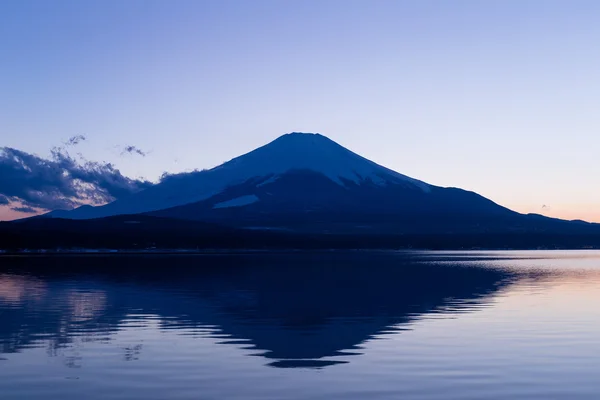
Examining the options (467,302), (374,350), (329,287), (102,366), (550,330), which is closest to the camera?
(102,366)

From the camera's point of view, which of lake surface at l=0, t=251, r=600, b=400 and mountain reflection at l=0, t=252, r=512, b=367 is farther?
mountain reflection at l=0, t=252, r=512, b=367

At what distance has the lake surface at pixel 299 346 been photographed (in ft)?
72.2

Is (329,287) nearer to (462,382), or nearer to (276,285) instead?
(276,285)

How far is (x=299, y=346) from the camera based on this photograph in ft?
99.1

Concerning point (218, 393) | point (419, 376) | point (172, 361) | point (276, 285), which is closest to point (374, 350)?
point (419, 376)

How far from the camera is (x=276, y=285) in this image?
226 feet

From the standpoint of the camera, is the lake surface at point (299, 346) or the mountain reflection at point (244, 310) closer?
the lake surface at point (299, 346)

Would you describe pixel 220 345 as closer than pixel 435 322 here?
Yes

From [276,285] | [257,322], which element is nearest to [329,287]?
[276,285]

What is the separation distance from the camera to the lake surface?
2200cm

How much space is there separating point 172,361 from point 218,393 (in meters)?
5.64

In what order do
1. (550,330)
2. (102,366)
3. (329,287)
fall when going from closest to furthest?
(102,366), (550,330), (329,287)

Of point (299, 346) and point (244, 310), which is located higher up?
point (244, 310)

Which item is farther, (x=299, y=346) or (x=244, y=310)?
(x=244, y=310)
